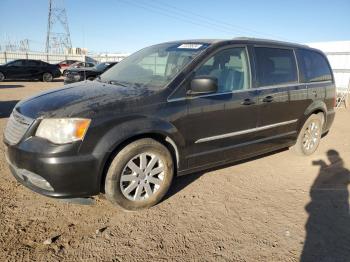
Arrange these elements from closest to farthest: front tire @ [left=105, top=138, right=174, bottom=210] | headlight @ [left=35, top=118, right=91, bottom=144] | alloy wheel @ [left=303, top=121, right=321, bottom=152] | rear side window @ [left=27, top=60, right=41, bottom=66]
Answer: headlight @ [left=35, top=118, right=91, bottom=144]
front tire @ [left=105, top=138, right=174, bottom=210]
alloy wheel @ [left=303, top=121, right=321, bottom=152]
rear side window @ [left=27, top=60, right=41, bottom=66]

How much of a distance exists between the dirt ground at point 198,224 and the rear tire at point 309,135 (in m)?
0.99

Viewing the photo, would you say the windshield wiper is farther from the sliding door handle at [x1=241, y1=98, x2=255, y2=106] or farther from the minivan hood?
the sliding door handle at [x1=241, y1=98, x2=255, y2=106]

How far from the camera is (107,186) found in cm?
317

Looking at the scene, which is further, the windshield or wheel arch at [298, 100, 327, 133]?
wheel arch at [298, 100, 327, 133]

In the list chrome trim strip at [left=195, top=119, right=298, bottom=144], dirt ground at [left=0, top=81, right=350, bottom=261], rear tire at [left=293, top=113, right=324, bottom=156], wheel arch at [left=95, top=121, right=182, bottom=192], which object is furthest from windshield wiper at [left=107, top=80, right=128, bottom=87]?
rear tire at [left=293, top=113, right=324, bottom=156]

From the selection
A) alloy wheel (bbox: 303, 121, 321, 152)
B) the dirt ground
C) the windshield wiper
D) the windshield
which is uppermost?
the windshield

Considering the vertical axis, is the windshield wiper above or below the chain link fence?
below

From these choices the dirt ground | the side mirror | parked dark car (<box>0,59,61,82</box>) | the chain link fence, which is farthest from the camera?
the chain link fence

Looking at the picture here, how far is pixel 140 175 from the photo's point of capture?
3346mm

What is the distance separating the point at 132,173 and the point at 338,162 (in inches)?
153

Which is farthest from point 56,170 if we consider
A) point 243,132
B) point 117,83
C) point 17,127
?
point 243,132

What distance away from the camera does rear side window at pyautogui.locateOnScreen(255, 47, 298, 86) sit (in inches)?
170

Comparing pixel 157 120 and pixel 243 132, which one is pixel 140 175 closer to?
pixel 157 120

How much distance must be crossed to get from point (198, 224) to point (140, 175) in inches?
31.1
